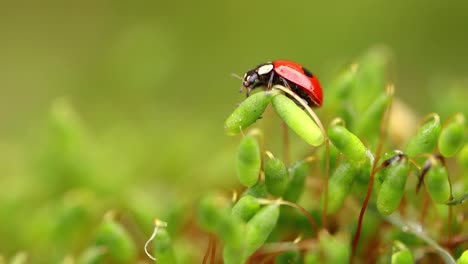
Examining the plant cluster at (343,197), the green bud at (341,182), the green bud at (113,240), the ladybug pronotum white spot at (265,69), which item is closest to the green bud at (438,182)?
the plant cluster at (343,197)

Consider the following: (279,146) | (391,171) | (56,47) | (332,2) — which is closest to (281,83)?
(391,171)

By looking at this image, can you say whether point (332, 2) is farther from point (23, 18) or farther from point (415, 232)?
point (415, 232)

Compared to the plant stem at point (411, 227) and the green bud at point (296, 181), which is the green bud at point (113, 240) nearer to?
the green bud at point (296, 181)

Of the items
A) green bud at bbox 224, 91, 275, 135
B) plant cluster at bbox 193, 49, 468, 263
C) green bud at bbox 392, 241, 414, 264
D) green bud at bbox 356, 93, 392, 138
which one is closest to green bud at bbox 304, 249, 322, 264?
plant cluster at bbox 193, 49, 468, 263

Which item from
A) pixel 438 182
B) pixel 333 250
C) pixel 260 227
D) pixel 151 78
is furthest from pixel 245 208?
pixel 151 78

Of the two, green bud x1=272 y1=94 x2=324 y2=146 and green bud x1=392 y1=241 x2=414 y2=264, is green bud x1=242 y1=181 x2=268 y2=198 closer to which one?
green bud x1=272 y1=94 x2=324 y2=146

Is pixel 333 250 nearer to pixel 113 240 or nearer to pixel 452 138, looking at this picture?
pixel 452 138
